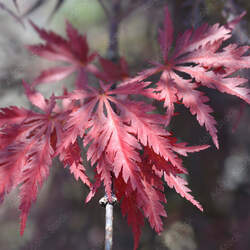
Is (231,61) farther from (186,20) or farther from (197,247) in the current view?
(197,247)

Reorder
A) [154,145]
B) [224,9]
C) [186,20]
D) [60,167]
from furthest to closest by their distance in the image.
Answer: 1. [60,167]
2. [186,20]
3. [224,9]
4. [154,145]

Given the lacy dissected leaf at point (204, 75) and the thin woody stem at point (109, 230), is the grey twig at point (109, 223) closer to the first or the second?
the thin woody stem at point (109, 230)

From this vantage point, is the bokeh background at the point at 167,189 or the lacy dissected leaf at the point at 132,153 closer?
the lacy dissected leaf at the point at 132,153

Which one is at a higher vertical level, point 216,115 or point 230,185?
point 216,115

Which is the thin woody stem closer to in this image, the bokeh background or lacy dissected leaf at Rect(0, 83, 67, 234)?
Answer: lacy dissected leaf at Rect(0, 83, 67, 234)

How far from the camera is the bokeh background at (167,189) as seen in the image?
1281 millimetres

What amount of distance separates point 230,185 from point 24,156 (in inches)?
45.0

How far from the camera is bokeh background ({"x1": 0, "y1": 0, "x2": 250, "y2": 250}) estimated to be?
1281 mm

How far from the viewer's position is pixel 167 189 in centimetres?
133

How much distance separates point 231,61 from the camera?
0.61m

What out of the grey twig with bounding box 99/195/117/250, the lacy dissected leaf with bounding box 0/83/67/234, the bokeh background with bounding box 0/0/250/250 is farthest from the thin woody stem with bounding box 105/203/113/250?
the bokeh background with bounding box 0/0/250/250

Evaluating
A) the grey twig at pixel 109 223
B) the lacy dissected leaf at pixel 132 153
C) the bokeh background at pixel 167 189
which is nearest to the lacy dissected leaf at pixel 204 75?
the lacy dissected leaf at pixel 132 153

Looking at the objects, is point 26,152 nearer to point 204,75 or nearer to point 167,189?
point 204,75

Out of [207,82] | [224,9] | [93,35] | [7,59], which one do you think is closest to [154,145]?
[207,82]
